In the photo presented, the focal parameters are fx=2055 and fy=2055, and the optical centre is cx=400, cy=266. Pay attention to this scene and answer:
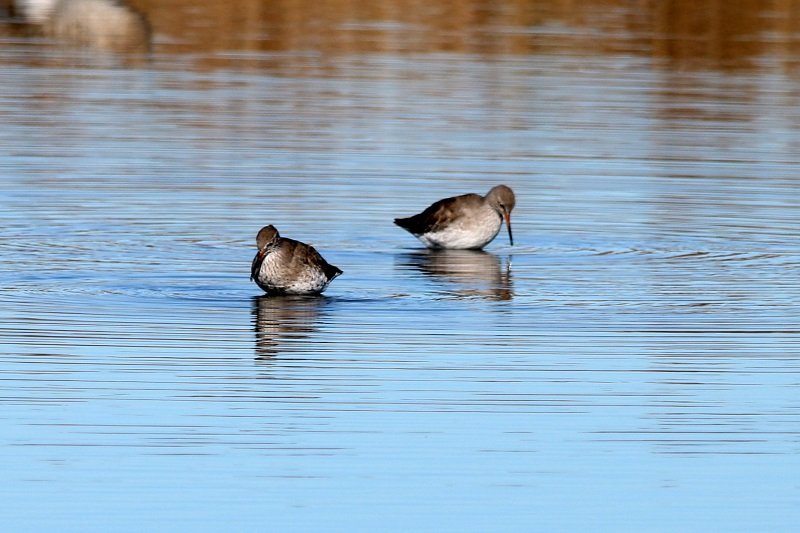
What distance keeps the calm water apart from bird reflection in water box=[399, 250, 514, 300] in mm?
72

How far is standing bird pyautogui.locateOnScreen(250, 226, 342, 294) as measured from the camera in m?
15.7

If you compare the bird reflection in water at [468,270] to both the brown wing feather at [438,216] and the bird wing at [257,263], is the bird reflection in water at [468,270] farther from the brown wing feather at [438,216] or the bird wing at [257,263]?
the bird wing at [257,263]

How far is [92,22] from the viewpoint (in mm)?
42281

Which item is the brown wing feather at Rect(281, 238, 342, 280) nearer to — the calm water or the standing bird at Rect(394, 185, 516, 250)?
the calm water

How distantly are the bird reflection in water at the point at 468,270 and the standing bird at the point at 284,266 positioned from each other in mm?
1258

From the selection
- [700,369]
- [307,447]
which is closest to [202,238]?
[700,369]

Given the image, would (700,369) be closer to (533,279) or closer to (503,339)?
(503,339)

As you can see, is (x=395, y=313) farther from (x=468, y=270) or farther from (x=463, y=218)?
(x=463, y=218)

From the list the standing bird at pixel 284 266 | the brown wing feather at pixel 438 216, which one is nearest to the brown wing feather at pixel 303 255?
the standing bird at pixel 284 266

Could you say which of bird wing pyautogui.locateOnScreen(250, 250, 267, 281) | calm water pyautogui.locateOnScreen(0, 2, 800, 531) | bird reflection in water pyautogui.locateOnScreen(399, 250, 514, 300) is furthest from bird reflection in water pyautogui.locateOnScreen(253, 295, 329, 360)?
bird reflection in water pyautogui.locateOnScreen(399, 250, 514, 300)

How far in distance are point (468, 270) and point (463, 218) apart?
1300 mm

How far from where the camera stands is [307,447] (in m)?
11.1

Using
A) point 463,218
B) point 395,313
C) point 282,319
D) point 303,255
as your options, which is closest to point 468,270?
point 463,218

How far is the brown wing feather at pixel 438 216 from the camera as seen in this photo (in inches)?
767
